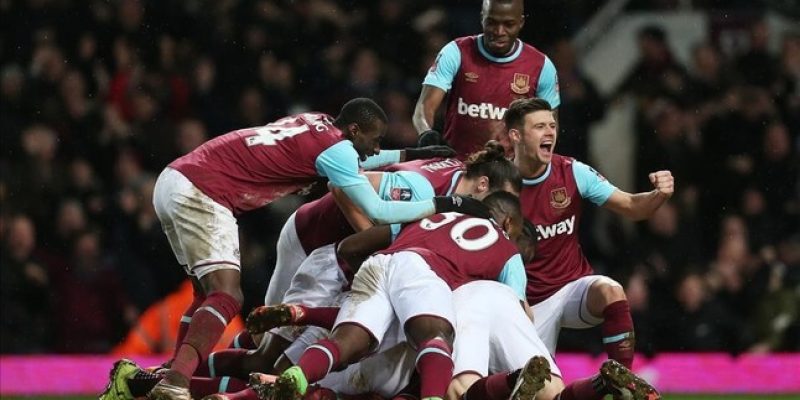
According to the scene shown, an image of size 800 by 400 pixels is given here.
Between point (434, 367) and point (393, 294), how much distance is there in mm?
552

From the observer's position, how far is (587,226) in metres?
13.5

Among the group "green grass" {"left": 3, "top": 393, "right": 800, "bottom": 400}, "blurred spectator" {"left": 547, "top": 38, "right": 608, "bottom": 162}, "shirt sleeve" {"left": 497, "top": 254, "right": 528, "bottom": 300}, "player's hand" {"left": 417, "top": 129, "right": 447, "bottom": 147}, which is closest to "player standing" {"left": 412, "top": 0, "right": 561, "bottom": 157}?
"player's hand" {"left": 417, "top": 129, "right": 447, "bottom": 147}

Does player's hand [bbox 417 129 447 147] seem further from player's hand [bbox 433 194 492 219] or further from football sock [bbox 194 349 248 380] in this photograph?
football sock [bbox 194 349 248 380]

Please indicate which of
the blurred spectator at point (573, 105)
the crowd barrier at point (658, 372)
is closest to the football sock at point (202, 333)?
the crowd barrier at point (658, 372)

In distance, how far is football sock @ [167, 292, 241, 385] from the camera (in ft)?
25.6

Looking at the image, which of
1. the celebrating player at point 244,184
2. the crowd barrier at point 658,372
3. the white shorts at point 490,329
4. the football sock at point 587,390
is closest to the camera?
the football sock at point 587,390

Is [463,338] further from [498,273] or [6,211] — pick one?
[6,211]

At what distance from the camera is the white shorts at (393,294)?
7477mm

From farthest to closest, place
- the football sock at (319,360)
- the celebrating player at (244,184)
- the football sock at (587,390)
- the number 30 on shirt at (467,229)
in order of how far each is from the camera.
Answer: the celebrating player at (244,184) < the number 30 on shirt at (467,229) < the football sock at (587,390) < the football sock at (319,360)

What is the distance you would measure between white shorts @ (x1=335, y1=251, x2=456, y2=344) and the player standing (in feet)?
5.99

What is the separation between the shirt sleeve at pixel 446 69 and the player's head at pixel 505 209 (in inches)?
52.3

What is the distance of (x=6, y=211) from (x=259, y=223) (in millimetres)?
2053

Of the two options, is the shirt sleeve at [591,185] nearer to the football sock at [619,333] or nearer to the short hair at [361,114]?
the football sock at [619,333]

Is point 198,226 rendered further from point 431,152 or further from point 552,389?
point 552,389
